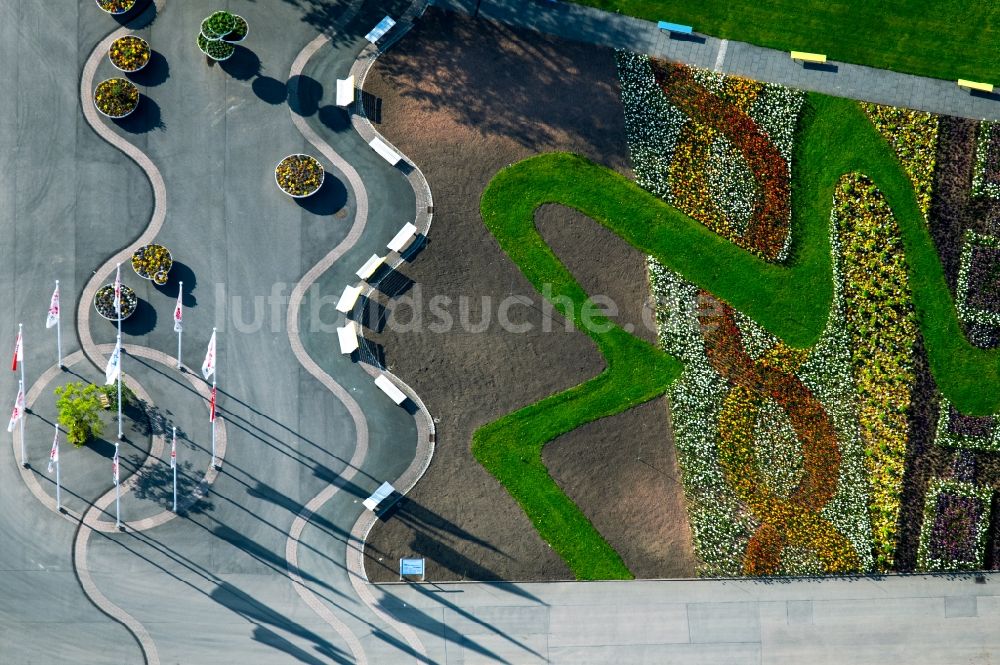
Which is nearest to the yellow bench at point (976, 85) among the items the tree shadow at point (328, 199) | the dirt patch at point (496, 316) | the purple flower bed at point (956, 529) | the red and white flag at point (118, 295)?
the dirt patch at point (496, 316)

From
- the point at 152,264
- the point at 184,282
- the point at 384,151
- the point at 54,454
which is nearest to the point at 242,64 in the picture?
the point at 384,151

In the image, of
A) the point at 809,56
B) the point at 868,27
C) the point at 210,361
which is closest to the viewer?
the point at 210,361

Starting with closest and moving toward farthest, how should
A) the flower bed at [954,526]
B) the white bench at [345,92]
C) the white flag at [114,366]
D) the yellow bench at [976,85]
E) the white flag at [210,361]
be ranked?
the white flag at [114,366] → the white flag at [210,361] → the white bench at [345,92] → the flower bed at [954,526] → the yellow bench at [976,85]

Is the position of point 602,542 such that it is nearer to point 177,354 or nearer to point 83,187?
point 177,354

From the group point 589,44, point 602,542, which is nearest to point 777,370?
point 602,542

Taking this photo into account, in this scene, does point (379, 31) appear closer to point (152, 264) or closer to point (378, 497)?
point (152, 264)

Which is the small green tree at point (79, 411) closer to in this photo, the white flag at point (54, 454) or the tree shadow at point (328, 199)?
the white flag at point (54, 454)
